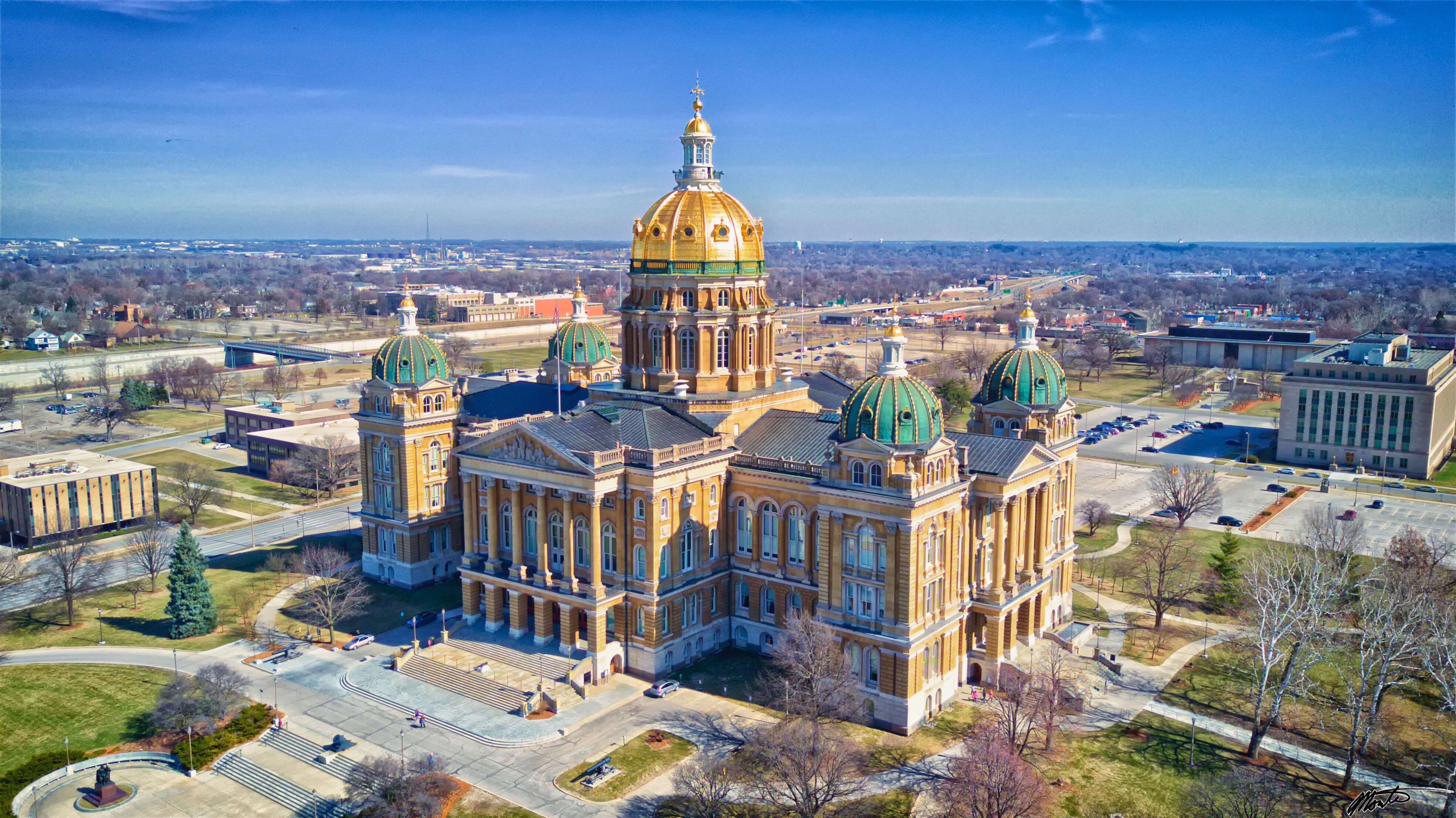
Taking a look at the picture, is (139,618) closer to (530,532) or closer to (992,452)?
(530,532)

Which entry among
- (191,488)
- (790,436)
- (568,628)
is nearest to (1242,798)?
(790,436)

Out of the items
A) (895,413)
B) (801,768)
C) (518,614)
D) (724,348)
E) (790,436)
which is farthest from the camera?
(724,348)

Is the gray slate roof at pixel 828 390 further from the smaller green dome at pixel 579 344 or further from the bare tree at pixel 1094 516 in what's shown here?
the bare tree at pixel 1094 516

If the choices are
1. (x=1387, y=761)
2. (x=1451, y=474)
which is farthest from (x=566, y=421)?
(x=1451, y=474)

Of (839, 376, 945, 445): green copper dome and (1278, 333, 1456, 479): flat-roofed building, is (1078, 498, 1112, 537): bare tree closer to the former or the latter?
(839, 376, 945, 445): green copper dome

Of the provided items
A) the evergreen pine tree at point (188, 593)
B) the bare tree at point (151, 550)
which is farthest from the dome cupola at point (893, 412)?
the bare tree at point (151, 550)

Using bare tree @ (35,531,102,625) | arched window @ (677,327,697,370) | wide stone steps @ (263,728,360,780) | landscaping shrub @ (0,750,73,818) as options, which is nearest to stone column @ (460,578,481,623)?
wide stone steps @ (263,728,360,780)
